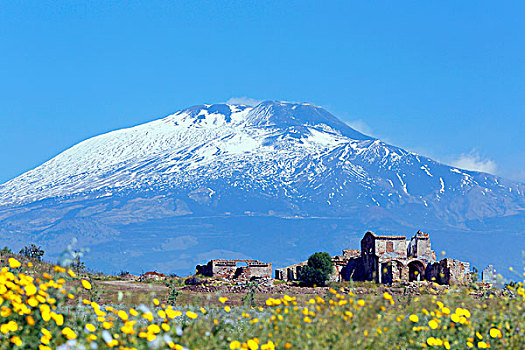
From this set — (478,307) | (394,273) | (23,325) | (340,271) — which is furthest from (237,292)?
(23,325)

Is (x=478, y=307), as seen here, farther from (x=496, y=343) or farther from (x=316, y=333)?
(x=316, y=333)

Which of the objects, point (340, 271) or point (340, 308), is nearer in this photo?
point (340, 308)

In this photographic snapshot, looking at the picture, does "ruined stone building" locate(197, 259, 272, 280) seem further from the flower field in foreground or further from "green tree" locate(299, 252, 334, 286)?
the flower field in foreground

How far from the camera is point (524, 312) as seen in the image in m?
11.1

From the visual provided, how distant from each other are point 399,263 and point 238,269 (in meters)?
14.2

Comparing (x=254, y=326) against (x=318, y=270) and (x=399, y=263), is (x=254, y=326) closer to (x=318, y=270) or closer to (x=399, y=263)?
(x=318, y=270)

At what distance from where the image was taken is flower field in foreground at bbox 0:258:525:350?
347 inches

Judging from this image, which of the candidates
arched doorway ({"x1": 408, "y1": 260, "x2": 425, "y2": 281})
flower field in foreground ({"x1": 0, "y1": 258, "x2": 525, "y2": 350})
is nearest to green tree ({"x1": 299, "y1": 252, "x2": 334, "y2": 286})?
arched doorway ({"x1": 408, "y1": 260, "x2": 425, "y2": 281})

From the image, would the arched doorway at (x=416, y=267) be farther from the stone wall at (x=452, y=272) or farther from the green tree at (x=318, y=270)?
the green tree at (x=318, y=270)

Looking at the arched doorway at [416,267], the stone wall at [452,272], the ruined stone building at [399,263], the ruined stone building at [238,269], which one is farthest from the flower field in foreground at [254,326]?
the arched doorway at [416,267]

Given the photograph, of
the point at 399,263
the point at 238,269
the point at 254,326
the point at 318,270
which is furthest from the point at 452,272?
the point at 254,326

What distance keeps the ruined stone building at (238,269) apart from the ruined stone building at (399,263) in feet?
23.8

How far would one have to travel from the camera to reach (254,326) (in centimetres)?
1027

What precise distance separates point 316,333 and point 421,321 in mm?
2688
